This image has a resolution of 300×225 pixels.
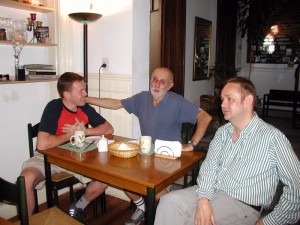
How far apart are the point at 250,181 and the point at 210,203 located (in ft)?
0.78

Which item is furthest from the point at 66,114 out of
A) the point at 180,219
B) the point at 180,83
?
the point at 180,83

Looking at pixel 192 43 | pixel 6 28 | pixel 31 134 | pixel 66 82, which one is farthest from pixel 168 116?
pixel 192 43

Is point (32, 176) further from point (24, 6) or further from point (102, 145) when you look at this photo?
point (24, 6)

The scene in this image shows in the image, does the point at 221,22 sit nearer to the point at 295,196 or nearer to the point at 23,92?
the point at 23,92

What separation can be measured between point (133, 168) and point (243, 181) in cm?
59

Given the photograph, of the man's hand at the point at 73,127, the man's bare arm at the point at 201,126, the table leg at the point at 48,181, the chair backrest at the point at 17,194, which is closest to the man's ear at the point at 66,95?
the man's hand at the point at 73,127

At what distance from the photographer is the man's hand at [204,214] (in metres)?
1.41

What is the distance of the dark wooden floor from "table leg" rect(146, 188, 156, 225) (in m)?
0.93

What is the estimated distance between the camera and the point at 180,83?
187 inches

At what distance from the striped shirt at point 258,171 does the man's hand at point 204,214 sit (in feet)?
0.16

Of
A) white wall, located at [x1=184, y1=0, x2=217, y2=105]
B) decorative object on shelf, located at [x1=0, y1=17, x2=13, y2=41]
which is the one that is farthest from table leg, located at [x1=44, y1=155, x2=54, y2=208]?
white wall, located at [x1=184, y1=0, x2=217, y2=105]

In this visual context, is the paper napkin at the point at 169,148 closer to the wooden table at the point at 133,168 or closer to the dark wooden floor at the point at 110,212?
the wooden table at the point at 133,168

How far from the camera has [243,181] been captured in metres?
1.47

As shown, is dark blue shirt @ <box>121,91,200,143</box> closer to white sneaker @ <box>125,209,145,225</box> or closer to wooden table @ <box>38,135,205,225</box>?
wooden table @ <box>38,135,205,225</box>
